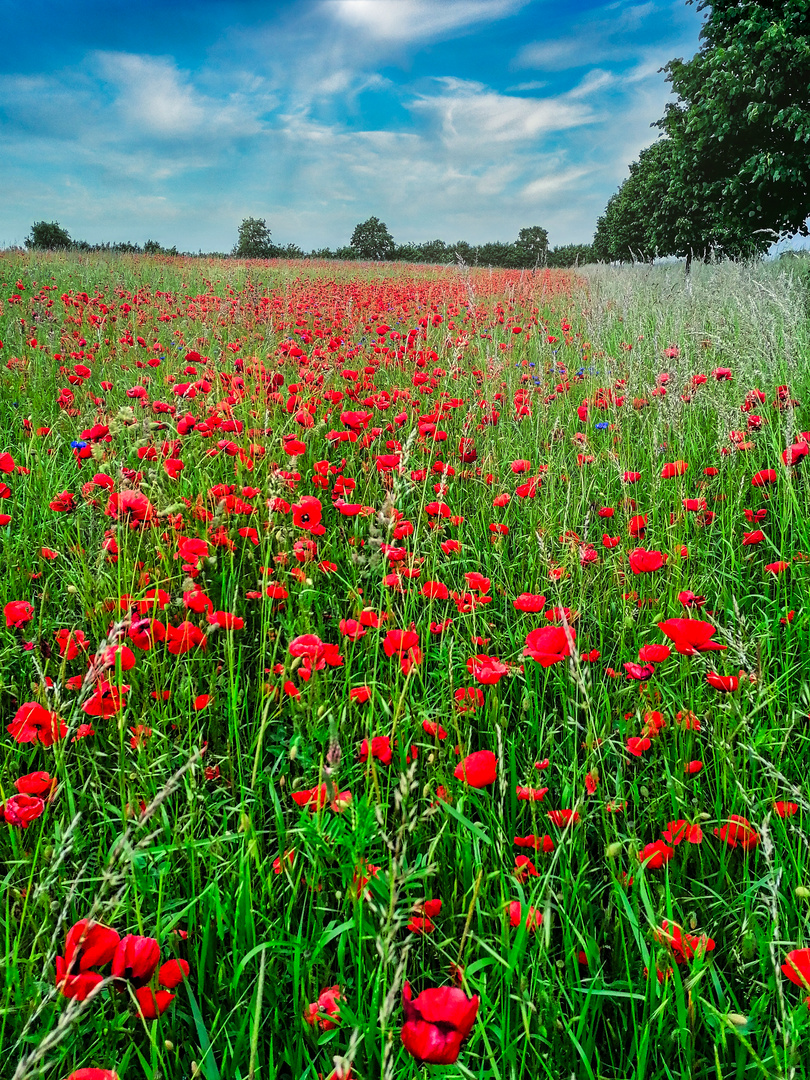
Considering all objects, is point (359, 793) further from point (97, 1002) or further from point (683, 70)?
point (683, 70)

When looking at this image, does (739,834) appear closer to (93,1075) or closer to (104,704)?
(93,1075)

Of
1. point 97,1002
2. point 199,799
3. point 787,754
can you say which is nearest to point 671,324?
point 787,754

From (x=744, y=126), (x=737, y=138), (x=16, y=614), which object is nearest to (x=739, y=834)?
(x=16, y=614)

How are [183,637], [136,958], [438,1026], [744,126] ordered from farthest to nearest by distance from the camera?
1. [744,126]
2. [183,637]
3. [136,958]
4. [438,1026]

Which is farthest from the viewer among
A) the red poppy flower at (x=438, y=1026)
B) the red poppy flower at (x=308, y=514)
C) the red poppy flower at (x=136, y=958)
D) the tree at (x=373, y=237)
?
the tree at (x=373, y=237)

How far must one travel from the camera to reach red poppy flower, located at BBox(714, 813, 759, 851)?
1137 millimetres

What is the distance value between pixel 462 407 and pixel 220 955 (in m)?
3.17

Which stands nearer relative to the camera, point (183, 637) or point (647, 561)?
point (183, 637)

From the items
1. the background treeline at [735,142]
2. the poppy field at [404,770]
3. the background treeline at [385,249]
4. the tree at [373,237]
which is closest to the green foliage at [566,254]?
the background treeline at [385,249]

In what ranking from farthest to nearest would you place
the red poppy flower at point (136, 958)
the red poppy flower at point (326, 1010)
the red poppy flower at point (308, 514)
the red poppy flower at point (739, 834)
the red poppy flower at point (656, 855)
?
the red poppy flower at point (308, 514), the red poppy flower at point (739, 834), the red poppy flower at point (656, 855), the red poppy flower at point (326, 1010), the red poppy flower at point (136, 958)

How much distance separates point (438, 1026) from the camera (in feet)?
2.09

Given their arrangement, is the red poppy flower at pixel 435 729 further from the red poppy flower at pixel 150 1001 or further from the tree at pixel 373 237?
the tree at pixel 373 237

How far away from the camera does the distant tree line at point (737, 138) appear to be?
11398 mm

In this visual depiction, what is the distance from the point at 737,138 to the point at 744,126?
0.82 m
